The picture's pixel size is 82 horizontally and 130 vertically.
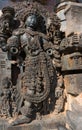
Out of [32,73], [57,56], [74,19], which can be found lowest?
[32,73]

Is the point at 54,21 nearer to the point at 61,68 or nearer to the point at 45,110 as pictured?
the point at 61,68

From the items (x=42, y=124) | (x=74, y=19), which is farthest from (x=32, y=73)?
(x=74, y=19)

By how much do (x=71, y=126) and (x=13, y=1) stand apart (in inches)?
117

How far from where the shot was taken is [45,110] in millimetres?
5977

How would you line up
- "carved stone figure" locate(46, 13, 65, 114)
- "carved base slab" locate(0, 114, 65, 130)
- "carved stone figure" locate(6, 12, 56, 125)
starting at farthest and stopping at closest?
"carved stone figure" locate(46, 13, 65, 114) < "carved stone figure" locate(6, 12, 56, 125) < "carved base slab" locate(0, 114, 65, 130)

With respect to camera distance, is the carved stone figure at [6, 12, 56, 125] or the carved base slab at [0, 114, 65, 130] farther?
the carved stone figure at [6, 12, 56, 125]

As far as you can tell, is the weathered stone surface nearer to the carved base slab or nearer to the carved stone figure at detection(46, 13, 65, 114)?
the carved stone figure at detection(46, 13, 65, 114)

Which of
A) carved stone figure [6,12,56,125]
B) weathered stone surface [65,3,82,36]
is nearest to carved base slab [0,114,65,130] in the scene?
carved stone figure [6,12,56,125]

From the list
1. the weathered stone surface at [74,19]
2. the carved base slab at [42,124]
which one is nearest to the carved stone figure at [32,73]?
the carved base slab at [42,124]

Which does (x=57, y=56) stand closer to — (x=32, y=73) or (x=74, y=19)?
(x=32, y=73)

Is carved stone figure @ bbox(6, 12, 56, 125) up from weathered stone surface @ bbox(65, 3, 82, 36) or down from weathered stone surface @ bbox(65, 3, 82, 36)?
down

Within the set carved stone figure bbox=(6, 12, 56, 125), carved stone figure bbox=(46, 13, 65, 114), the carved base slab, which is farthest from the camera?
carved stone figure bbox=(46, 13, 65, 114)

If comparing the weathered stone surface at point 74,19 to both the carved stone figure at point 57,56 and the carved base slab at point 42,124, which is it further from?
the carved base slab at point 42,124

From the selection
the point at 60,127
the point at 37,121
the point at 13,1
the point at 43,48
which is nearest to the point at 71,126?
the point at 60,127
